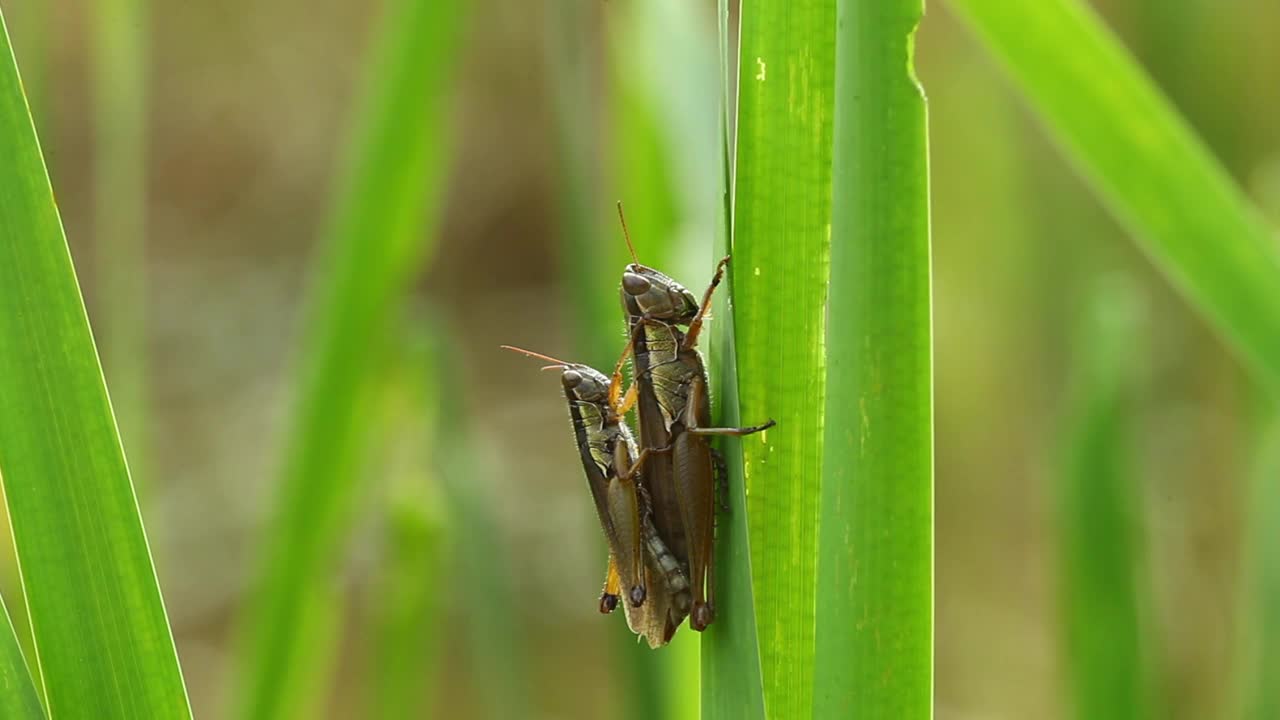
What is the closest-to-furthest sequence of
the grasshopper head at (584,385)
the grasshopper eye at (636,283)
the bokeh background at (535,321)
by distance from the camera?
1. the grasshopper eye at (636,283)
2. the grasshopper head at (584,385)
3. the bokeh background at (535,321)

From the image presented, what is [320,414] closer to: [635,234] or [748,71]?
[635,234]

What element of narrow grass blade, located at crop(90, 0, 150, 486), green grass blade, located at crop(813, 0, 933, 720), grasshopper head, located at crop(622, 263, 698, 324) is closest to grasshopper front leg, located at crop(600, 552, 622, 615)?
grasshopper head, located at crop(622, 263, 698, 324)

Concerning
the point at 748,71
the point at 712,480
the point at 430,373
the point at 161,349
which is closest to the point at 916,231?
the point at 748,71

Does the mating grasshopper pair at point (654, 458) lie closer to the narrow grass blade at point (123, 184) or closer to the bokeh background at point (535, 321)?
the bokeh background at point (535, 321)

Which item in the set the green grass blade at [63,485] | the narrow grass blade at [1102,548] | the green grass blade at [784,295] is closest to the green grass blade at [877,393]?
the green grass blade at [784,295]

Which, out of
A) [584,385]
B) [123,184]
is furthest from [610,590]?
[123,184]

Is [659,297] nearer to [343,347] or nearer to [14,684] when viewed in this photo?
[343,347]

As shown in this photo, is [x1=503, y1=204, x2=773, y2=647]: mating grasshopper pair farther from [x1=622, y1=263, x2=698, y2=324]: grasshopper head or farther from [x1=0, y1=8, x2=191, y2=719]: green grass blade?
[x1=0, y1=8, x2=191, y2=719]: green grass blade
